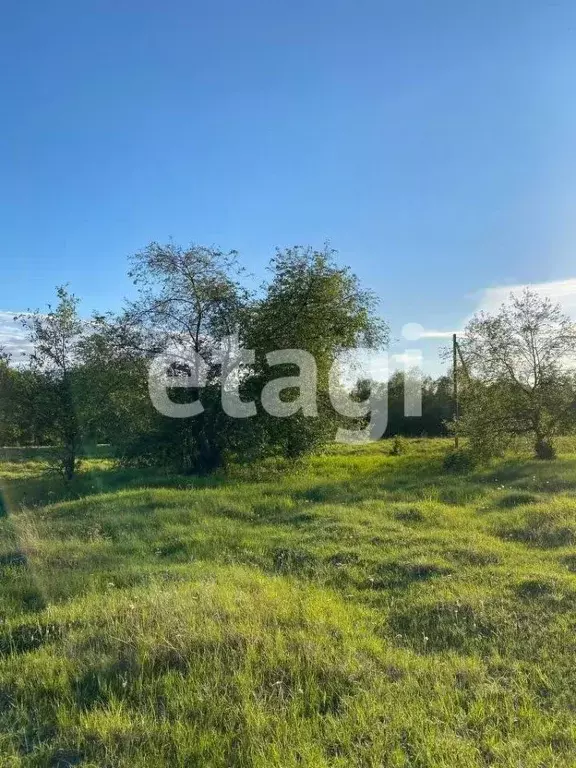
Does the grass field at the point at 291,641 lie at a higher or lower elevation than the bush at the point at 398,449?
lower

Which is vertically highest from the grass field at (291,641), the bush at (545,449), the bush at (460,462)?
the bush at (545,449)

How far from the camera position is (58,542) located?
22.3 ft

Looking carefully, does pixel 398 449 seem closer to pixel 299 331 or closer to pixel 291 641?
pixel 299 331

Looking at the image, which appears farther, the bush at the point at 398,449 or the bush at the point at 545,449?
the bush at the point at 398,449

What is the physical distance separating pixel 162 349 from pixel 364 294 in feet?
17.9

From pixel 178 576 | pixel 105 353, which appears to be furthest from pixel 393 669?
pixel 105 353

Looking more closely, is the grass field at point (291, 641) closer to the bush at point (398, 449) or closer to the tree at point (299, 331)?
the tree at point (299, 331)

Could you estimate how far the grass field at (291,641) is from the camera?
270 cm

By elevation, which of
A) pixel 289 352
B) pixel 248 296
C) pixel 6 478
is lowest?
pixel 6 478

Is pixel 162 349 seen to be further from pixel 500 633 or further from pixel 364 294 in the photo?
pixel 500 633

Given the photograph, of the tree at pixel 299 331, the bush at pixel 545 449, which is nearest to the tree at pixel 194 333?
the tree at pixel 299 331

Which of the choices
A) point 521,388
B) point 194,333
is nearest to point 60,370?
point 194,333

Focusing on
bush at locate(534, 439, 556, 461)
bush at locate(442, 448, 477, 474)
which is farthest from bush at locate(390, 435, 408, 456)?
bush at locate(534, 439, 556, 461)

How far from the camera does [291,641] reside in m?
3.69
